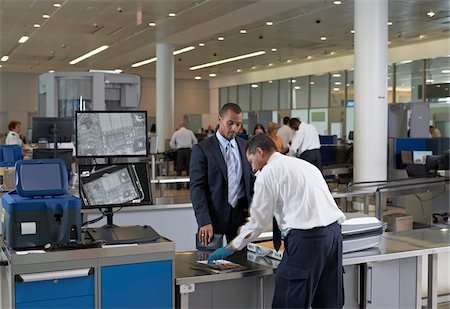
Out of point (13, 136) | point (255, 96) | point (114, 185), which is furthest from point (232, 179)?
point (255, 96)

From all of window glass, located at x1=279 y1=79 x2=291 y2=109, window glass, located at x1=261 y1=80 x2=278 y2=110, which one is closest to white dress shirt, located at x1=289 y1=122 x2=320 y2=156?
window glass, located at x1=279 y1=79 x2=291 y2=109

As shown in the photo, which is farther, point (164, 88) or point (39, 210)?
point (164, 88)

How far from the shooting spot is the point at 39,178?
2.84 metres

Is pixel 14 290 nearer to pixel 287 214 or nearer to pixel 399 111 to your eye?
pixel 287 214

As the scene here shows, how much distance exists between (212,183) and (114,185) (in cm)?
62

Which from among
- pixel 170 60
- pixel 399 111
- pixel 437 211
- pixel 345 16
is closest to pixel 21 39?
pixel 170 60

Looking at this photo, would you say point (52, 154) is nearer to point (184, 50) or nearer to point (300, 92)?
point (184, 50)

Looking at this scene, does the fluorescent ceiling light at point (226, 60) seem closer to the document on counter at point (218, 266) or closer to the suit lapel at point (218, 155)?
the suit lapel at point (218, 155)

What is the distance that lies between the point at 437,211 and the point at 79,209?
6.87 meters

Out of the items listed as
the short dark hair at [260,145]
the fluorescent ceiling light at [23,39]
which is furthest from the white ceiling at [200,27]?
the short dark hair at [260,145]

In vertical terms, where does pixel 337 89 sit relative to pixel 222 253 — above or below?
above

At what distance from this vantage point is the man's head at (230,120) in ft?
11.4

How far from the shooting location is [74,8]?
11.3 meters

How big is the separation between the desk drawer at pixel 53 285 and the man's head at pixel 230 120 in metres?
1.24
